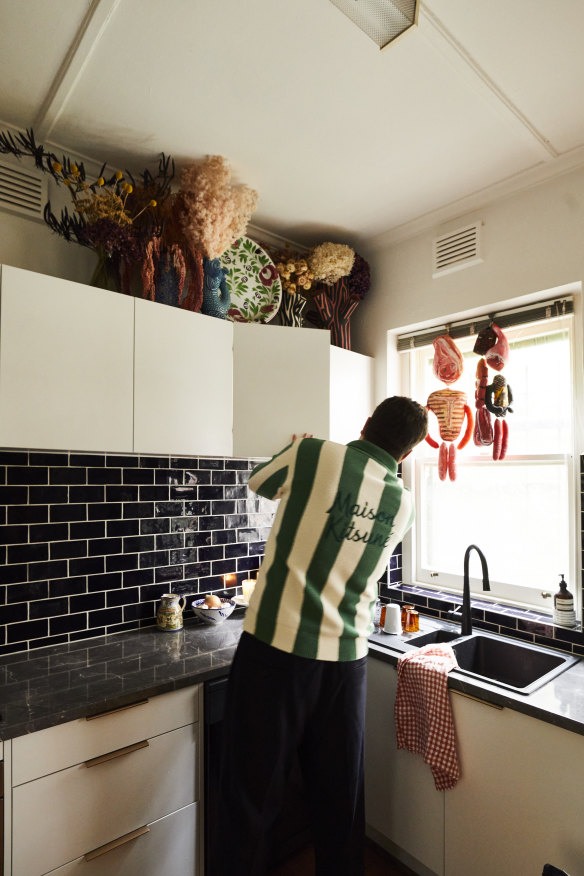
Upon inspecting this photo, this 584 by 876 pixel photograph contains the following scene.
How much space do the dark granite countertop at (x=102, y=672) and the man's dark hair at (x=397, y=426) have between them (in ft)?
3.03

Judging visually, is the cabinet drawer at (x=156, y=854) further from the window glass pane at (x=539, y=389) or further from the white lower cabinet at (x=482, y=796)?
the window glass pane at (x=539, y=389)

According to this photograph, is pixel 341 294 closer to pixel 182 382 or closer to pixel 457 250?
pixel 457 250

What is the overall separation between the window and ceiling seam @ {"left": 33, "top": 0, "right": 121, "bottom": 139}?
74.4 inches

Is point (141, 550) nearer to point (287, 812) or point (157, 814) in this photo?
point (157, 814)

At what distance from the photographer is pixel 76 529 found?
200 centimetres

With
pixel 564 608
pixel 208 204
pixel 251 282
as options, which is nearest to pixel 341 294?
pixel 251 282

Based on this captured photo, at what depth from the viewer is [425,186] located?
2.31 meters

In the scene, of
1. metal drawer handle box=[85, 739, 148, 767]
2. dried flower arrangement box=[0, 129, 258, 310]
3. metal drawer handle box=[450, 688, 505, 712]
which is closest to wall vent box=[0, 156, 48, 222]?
dried flower arrangement box=[0, 129, 258, 310]

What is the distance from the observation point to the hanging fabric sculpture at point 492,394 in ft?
7.55

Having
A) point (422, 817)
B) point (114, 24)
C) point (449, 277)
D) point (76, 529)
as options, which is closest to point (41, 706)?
point (76, 529)

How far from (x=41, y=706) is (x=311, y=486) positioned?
37.8 inches

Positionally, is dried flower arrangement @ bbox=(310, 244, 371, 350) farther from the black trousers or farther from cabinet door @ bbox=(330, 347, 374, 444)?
the black trousers

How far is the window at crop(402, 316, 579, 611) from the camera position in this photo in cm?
226

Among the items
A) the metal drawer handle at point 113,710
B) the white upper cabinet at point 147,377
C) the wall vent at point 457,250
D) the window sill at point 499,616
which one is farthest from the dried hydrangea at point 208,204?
the window sill at point 499,616
